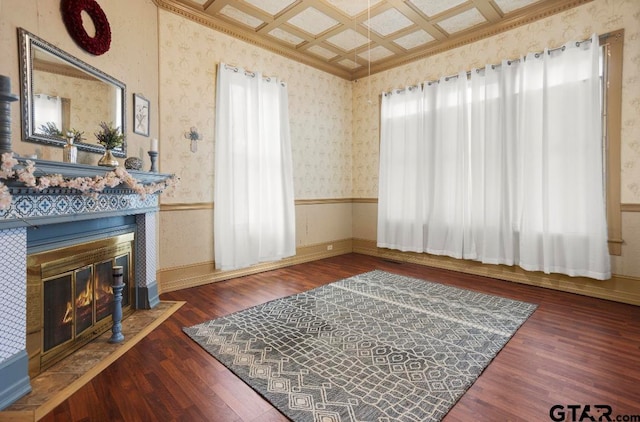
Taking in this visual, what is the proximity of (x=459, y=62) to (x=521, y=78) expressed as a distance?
946 mm

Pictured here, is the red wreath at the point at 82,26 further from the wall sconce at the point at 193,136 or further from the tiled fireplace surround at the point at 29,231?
the wall sconce at the point at 193,136

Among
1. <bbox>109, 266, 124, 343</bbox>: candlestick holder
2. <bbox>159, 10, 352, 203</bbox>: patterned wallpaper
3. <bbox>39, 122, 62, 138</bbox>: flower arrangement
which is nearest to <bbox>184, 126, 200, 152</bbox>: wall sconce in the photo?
<bbox>159, 10, 352, 203</bbox>: patterned wallpaper

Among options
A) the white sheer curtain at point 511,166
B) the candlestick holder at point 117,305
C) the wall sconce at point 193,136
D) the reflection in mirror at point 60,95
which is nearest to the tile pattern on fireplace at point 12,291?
the candlestick holder at point 117,305

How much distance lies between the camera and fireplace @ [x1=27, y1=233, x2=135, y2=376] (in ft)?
6.37

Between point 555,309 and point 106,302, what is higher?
point 106,302

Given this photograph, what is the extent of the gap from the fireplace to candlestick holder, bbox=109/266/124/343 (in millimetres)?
196

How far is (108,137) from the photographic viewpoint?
2.53m

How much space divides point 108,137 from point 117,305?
1.36 meters

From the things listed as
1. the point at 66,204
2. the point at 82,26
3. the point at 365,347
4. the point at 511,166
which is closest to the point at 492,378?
the point at 365,347

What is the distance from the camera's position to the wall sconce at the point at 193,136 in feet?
12.3

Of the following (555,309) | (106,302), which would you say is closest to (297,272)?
(106,302)

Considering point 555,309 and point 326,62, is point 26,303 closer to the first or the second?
point 555,309

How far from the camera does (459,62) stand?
14.5 ft

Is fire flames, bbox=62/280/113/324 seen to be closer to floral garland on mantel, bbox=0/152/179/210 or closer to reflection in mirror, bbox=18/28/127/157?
floral garland on mantel, bbox=0/152/179/210
